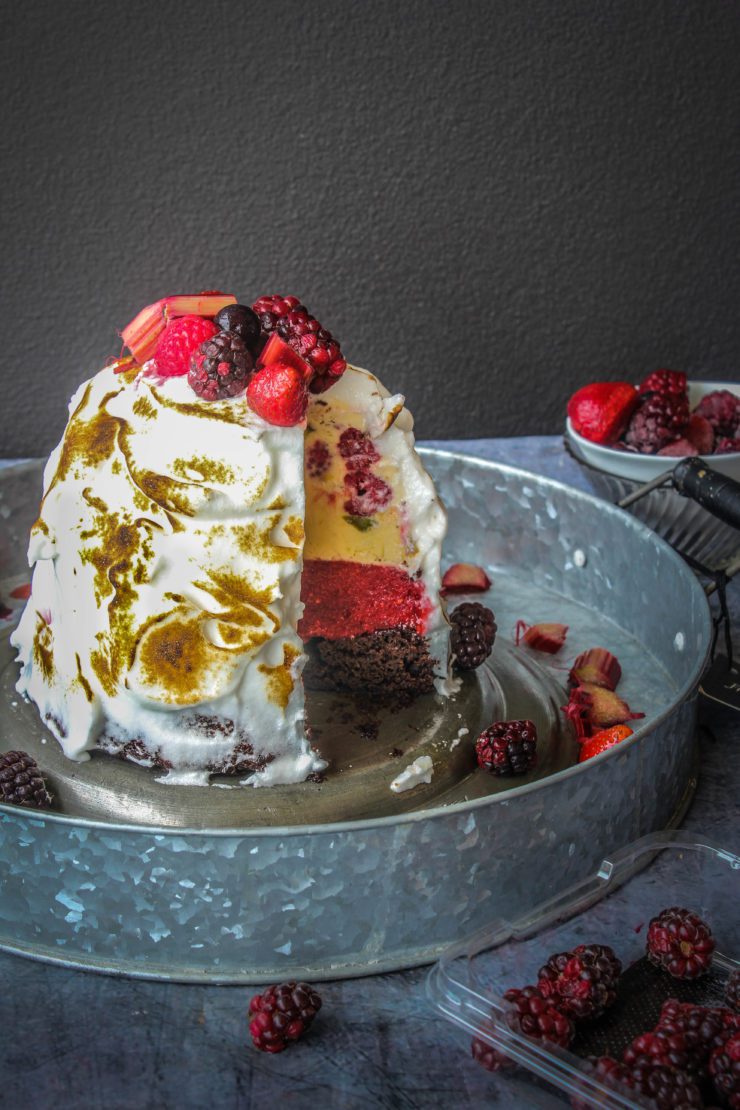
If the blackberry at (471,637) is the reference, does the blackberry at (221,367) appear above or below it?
above

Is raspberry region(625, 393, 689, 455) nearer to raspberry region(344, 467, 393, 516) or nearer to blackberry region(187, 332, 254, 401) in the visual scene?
raspberry region(344, 467, 393, 516)

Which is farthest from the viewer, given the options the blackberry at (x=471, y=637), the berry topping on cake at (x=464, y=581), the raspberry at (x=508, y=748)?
the berry topping on cake at (x=464, y=581)

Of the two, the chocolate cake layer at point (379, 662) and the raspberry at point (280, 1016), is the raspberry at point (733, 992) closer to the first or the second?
the raspberry at point (280, 1016)

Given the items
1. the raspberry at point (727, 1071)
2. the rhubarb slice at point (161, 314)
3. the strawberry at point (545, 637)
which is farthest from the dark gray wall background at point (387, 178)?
the raspberry at point (727, 1071)

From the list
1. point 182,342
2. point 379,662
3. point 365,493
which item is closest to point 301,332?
point 182,342

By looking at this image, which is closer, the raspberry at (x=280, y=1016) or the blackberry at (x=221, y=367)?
the raspberry at (x=280, y=1016)

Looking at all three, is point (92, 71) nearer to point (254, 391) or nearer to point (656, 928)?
point (254, 391)

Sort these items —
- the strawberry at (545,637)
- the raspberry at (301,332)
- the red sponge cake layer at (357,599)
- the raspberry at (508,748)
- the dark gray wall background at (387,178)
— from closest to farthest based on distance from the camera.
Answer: the raspberry at (301,332)
the raspberry at (508,748)
the red sponge cake layer at (357,599)
the strawberry at (545,637)
the dark gray wall background at (387,178)

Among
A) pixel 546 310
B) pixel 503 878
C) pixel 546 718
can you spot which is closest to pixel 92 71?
pixel 546 310

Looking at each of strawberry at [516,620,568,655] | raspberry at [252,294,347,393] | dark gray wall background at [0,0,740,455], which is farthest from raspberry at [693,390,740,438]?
raspberry at [252,294,347,393]
